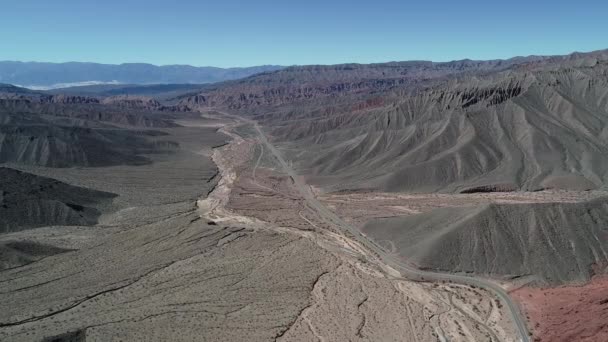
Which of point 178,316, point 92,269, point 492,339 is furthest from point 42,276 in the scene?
point 492,339

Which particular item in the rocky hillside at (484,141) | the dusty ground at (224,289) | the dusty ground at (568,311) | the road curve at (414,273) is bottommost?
the dusty ground at (224,289)

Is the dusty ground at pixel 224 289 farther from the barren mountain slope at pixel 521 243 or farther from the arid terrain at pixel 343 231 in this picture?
the barren mountain slope at pixel 521 243

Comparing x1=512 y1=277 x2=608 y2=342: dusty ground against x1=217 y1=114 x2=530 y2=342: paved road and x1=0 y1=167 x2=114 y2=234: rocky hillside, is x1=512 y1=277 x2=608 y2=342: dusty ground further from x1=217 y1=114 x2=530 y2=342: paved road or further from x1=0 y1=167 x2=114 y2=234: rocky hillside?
x1=0 y1=167 x2=114 y2=234: rocky hillside

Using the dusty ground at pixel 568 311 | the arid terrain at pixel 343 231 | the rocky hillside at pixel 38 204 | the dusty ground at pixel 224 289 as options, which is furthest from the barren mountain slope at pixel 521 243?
the rocky hillside at pixel 38 204

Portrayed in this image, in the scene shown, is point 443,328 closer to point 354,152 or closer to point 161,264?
point 161,264

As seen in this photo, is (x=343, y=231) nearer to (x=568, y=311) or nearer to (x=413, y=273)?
(x=413, y=273)
